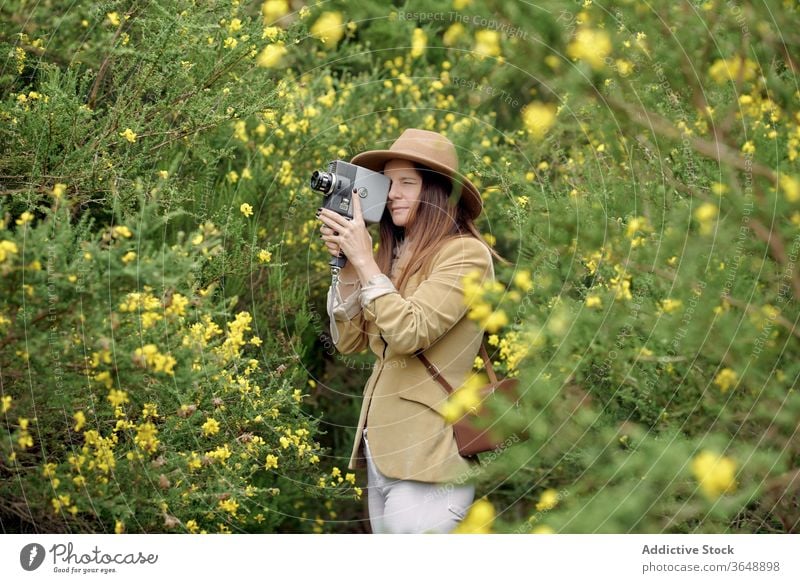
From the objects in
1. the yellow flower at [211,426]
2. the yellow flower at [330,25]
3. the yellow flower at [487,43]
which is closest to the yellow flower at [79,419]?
the yellow flower at [211,426]

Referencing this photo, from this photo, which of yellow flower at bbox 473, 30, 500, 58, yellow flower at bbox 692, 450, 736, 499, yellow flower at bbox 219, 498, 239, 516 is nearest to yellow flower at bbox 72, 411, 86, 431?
yellow flower at bbox 219, 498, 239, 516

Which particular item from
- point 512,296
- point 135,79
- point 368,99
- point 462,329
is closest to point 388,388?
point 462,329

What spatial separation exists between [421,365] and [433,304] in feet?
0.57

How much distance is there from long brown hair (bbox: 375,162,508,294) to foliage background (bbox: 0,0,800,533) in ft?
0.68

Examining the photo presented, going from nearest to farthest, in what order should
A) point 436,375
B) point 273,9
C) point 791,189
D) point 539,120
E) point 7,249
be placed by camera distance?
point 7,249
point 791,189
point 436,375
point 273,9
point 539,120

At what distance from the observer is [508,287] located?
2854mm

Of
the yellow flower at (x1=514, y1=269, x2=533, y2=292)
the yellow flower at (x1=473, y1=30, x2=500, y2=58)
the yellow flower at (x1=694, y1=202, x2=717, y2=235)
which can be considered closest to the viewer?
the yellow flower at (x1=694, y1=202, x2=717, y2=235)

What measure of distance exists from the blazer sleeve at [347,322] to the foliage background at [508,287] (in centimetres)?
25

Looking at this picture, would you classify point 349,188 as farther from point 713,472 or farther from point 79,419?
point 713,472

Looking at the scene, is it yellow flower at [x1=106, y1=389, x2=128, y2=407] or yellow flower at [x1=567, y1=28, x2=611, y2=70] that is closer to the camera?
yellow flower at [x1=106, y1=389, x2=128, y2=407]

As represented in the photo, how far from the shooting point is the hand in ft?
7.68

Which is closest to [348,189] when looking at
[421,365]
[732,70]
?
[421,365]

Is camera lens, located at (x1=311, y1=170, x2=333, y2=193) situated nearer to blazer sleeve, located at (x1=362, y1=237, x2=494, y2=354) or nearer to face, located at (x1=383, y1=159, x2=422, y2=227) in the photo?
face, located at (x1=383, y1=159, x2=422, y2=227)
